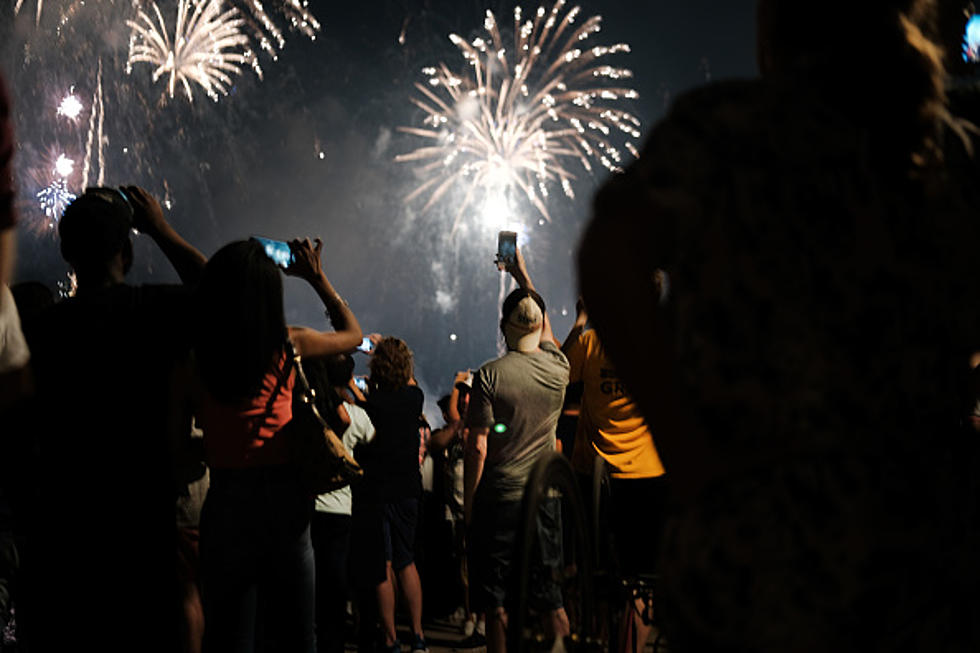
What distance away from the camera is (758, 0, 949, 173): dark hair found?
1291 mm

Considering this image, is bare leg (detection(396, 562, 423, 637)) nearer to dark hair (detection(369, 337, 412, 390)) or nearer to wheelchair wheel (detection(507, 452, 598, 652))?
dark hair (detection(369, 337, 412, 390))

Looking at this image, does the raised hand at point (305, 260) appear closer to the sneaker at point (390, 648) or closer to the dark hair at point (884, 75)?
the dark hair at point (884, 75)

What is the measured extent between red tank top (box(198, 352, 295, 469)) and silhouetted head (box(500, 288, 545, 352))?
188cm

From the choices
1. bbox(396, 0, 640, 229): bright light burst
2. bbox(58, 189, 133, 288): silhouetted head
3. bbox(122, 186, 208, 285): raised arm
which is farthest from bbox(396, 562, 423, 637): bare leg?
bbox(396, 0, 640, 229): bright light burst

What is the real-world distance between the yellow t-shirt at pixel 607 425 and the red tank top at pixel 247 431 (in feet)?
6.50

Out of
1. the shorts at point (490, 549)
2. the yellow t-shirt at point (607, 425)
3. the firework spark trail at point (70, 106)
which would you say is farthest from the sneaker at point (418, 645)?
the firework spark trail at point (70, 106)

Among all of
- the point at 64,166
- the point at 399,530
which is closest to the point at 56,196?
the point at 64,166

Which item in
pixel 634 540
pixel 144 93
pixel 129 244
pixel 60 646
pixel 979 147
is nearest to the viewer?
pixel 979 147

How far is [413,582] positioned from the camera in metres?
6.38

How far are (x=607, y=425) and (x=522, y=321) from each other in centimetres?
76

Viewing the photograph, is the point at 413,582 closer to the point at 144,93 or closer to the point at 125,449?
the point at 125,449

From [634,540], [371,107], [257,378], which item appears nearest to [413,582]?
[634,540]

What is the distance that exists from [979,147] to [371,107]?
224 feet

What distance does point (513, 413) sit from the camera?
15.0 ft
